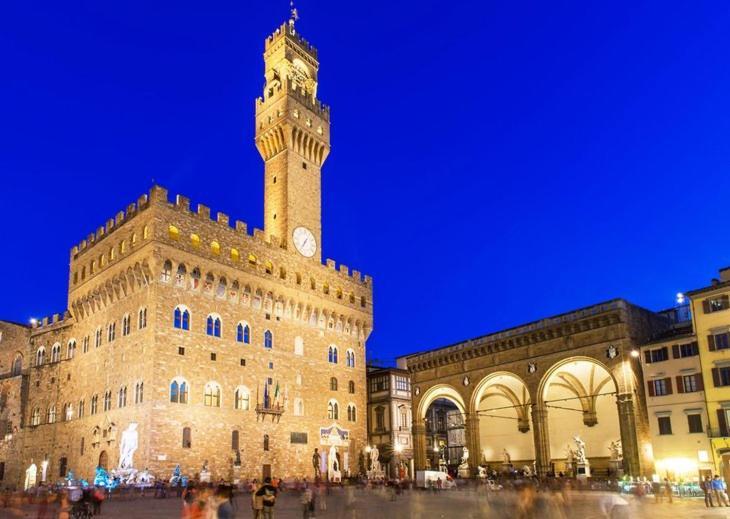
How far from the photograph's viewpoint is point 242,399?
133 ft

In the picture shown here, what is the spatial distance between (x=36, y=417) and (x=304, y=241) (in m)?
21.8

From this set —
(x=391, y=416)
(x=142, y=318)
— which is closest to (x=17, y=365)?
(x=142, y=318)

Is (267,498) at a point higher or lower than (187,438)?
lower

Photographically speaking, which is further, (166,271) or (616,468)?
(616,468)

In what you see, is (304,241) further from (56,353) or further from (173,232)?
(56,353)

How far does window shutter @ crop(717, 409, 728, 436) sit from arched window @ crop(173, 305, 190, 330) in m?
29.6

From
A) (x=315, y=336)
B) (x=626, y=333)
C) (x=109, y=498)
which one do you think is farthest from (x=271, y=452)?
(x=626, y=333)

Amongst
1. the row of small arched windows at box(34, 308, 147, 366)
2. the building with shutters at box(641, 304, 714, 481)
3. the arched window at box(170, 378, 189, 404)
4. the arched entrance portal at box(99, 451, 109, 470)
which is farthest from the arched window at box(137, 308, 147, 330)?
the building with shutters at box(641, 304, 714, 481)

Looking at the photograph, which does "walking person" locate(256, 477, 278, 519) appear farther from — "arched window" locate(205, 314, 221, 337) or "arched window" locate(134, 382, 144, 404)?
"arched window" locate(205, 314, 221, 337)

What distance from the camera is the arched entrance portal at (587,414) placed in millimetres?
46469

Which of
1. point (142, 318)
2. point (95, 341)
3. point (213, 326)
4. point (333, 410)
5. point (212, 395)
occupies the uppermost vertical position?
point (142, 318)

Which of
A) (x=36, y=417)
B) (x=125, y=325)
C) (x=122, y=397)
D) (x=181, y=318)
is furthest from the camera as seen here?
(x=36, y=417)

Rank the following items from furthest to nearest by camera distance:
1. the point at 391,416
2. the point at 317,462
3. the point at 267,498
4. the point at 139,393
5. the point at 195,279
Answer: the point at 391,416, the point at 317,462, the point at 195,279, the point at 139,393, the point at 267,498

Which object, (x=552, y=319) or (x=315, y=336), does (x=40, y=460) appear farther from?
(x=552, y=319)
